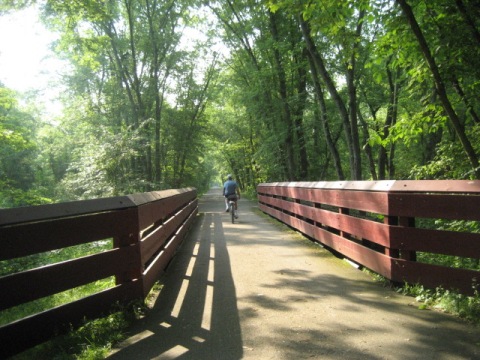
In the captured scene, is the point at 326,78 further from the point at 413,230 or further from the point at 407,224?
the point at 413,230

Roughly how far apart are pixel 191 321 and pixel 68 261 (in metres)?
1.27

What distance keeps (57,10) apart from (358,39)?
9.96 meters

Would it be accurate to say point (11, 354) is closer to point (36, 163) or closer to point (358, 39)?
point (358, 39)

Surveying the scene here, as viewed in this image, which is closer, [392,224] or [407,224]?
[407,224]

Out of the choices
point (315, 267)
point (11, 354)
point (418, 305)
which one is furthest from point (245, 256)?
point (11, 354)

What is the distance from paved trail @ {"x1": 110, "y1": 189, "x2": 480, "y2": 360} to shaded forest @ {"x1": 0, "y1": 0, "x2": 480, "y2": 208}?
197 centimetres

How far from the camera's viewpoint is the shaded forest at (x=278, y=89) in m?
5.67

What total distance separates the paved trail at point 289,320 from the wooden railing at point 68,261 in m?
0.47

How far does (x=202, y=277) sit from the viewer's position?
566cm

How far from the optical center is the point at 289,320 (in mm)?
3719

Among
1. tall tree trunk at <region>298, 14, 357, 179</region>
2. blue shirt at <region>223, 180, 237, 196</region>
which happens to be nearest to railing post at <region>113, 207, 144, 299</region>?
tall tree trunk at <region>298, 14, 357, 179</region>

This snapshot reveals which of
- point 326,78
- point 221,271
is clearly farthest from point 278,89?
point 221,271

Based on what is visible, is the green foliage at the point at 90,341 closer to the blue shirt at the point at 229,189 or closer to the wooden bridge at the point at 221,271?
the wooden bridge at the point at 221,271

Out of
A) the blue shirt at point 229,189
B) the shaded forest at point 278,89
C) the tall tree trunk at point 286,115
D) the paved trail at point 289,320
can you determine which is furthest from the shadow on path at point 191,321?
the tall tree trunk at point 286,115
